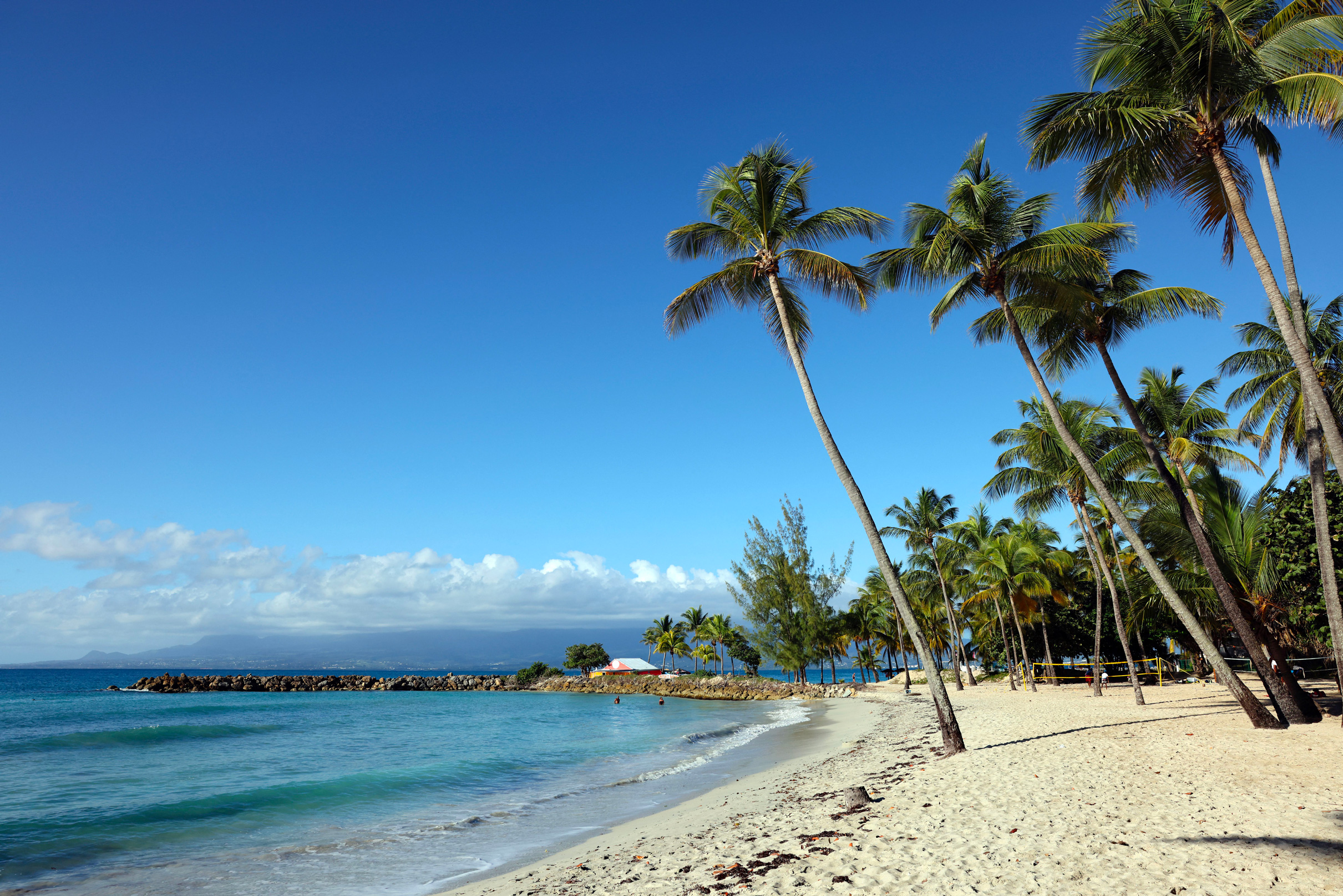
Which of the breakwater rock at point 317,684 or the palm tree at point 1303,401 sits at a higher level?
the palm tree at point 1303,401

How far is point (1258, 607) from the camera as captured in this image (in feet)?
51.3

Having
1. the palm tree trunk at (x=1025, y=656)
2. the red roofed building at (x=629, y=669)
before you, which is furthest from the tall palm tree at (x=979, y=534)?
the red roofed building at (x=629, y=669)

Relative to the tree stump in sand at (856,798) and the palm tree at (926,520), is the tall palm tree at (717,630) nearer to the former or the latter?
the palm tree at (926,520)

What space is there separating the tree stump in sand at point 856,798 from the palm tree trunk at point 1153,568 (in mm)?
7465

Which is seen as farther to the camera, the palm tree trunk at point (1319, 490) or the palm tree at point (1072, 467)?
the palm tree at point (1072, 467)

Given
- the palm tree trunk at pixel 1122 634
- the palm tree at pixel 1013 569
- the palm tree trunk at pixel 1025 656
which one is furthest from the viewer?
the palm tree at pixel 1013 569

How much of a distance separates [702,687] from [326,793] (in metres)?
49.0

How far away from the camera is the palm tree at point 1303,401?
36.7 ft

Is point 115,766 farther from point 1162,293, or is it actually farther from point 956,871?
point 1162,293

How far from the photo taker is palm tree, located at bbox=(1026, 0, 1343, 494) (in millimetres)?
10172

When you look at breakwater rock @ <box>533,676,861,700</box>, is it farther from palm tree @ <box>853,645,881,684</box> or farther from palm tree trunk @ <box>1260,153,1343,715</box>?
palm tree trunk @ <box>1260,153,1343,715</box>

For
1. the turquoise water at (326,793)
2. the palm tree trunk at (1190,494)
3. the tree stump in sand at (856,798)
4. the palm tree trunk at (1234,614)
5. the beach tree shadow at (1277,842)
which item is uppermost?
the palm tree trunk at (1190,494)

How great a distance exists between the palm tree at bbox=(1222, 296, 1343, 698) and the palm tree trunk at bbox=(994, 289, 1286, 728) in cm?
159

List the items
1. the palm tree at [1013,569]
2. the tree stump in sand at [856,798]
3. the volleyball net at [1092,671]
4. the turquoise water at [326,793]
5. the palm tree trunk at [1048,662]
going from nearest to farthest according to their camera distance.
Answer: the tree stump in sand at [856,798]
the turquoise water at [326,793]
the palm tree at [1013,569]
the volleyball net at [1092,671]
the palm tree trunk at [1048,662]
